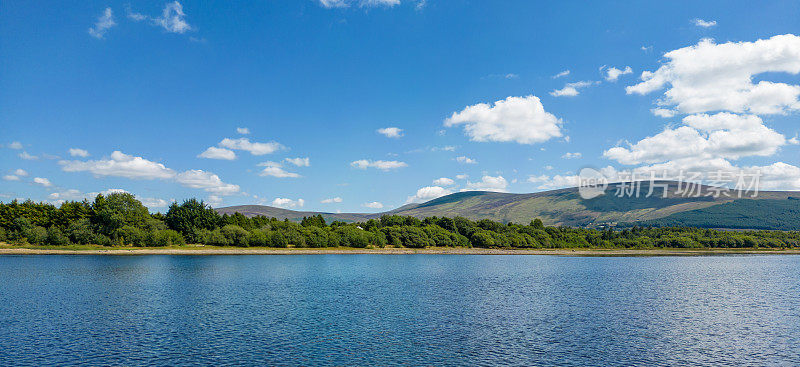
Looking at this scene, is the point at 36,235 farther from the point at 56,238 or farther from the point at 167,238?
the point at 167,238

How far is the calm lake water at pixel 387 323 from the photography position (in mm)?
33028

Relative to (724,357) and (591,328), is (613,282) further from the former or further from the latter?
(724,357)

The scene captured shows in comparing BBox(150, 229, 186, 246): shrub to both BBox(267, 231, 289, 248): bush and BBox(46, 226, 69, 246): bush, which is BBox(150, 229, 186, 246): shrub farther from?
BBox(267, 231, 289, 248): bush

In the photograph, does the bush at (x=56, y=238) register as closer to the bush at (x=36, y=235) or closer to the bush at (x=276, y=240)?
the bush at (x=36, y=235)

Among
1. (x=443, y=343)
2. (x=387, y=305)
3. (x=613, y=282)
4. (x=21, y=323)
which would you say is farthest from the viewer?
(x=613, y=282)

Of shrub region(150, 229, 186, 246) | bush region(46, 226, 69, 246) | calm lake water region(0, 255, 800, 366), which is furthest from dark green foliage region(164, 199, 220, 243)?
calm lake water region(0, 255, 800, 366)

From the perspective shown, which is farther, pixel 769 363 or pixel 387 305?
pixel 387 305

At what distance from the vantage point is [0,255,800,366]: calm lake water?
3303 centimetres

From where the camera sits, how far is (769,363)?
32406 millimetres

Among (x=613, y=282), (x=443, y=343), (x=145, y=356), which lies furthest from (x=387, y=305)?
(x=613, y=282)

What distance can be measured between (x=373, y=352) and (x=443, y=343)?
6.01 m

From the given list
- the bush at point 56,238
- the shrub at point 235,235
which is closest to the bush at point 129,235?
the bush at point 56,238

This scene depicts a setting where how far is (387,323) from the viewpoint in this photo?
44.5m

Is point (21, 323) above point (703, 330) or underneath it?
above
